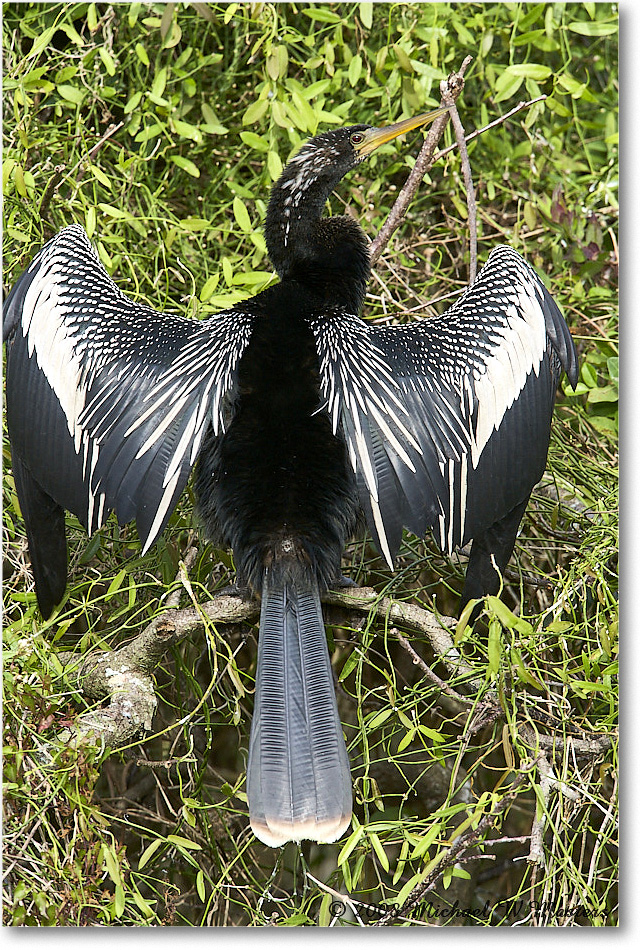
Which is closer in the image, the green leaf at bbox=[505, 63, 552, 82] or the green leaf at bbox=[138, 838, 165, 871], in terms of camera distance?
the green leaf at bbox=[138, 838, 165, 871]

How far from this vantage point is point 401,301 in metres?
2.04

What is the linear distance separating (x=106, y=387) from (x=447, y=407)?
53cm

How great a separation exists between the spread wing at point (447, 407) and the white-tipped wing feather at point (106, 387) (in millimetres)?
195

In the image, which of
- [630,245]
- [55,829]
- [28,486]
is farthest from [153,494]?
[630,245]

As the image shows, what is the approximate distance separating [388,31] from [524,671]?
1215 millimetres

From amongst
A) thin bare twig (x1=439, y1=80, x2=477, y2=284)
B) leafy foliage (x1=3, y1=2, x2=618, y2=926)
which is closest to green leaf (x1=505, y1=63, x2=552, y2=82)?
leafy foliage (x1=3, y1=2, x2=618, y2=926)

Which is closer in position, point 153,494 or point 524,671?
point 524,671

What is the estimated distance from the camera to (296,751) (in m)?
1.36

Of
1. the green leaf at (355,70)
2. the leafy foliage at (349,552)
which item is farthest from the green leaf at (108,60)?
the green leaf at (355,70)

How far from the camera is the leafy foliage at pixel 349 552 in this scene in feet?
4.74

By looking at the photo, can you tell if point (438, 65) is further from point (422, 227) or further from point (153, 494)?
point (153, 494)

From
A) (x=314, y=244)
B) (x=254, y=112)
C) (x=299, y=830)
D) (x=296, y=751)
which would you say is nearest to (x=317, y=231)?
(x=314, y=244)

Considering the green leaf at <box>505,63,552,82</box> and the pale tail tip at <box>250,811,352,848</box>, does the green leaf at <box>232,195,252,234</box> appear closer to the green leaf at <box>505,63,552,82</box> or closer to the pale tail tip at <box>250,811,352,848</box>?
the green leaf at <box>505,63,552,82</box>

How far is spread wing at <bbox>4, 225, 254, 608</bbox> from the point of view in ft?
4.84
